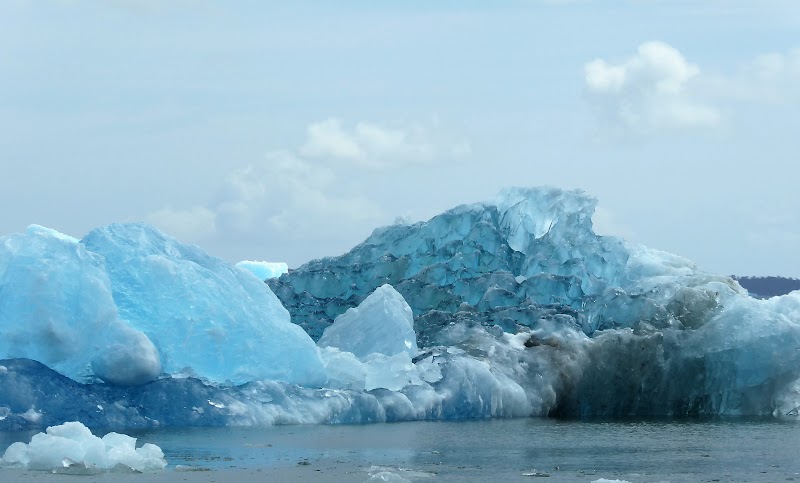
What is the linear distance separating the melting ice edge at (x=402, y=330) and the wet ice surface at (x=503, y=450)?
95 cm

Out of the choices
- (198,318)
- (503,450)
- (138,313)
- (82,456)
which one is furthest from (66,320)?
(503,450)

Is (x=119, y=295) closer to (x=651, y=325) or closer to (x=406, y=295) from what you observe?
(x=406, y=295)

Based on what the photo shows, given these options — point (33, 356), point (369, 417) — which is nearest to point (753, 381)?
point (369, 417)

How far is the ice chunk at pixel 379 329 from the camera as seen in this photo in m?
21.3

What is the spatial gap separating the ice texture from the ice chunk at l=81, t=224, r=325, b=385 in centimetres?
2

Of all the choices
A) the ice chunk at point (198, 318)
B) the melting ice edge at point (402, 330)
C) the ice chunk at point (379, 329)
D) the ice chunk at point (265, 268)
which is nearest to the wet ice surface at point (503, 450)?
the melting ice edge at point (402, 330)

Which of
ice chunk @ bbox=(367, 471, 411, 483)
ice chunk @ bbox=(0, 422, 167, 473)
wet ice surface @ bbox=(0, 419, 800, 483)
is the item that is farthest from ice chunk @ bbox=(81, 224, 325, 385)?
ice chunk @ bbox=(367, 471, 411, 483)

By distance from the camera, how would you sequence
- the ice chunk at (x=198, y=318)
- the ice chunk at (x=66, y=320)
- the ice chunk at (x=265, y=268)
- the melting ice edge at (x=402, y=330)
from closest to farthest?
the ice chunk at (x=66, y=320) → the melting ice edge at (x=402, y=330) → the ice chunk at (x=198, y=318) → the ice chunk at (x=265, y=268)

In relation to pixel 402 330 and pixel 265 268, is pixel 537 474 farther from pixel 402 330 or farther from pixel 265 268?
pixel 265 268

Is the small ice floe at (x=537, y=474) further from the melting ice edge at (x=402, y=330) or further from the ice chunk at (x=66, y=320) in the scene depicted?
the ice chunk at (x=66, y=320)

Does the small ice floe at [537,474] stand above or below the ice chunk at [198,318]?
below

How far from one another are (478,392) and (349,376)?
219cm

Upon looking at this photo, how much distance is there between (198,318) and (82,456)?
255 inches

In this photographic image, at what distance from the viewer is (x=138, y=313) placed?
62.4ft
